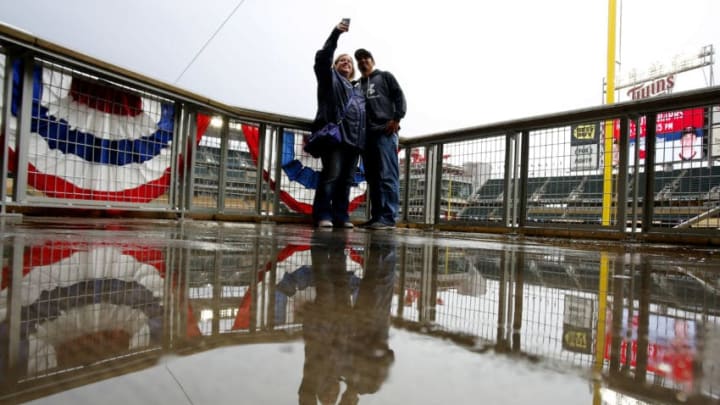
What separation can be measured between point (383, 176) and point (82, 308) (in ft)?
10.8

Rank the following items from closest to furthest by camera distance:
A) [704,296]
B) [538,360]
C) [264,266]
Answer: [538,360]
[704,296]
[264,266]

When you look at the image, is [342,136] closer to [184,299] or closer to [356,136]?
[356,136]

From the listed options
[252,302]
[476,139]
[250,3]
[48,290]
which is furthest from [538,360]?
[250,3]

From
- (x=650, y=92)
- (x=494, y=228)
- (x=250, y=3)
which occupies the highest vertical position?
(x=650, y=92)

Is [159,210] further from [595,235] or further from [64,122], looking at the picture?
[595,235]

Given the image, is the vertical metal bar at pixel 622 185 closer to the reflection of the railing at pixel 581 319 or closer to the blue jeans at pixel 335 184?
the blue jeans at pixel 335 184

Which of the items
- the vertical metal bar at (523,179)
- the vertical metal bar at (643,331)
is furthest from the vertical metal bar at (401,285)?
the vertical metal bar at (523,179)

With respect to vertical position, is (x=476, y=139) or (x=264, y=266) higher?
(x=476, y=139)

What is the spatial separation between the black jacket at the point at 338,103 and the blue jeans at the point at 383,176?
0.60 ft

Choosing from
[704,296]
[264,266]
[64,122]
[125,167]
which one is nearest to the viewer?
[704,296]

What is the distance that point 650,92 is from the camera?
20.0 m

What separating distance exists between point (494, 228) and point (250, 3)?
26.5 ft

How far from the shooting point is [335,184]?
3461 mm

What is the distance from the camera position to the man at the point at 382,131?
3.62m
